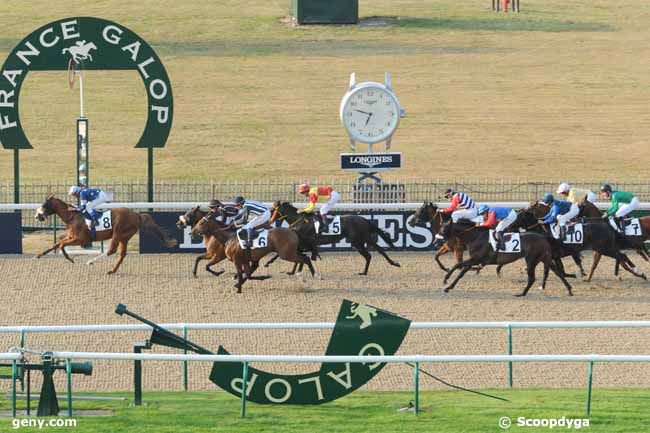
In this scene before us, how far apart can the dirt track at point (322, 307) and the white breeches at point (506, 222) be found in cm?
92

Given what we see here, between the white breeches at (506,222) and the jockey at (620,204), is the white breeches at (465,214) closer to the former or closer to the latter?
the white breeches at (506,222)

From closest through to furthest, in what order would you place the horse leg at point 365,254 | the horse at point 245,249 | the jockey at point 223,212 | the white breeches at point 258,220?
the horse at point 245,249 < the white breeches at point 258,220 < the jockey at point 223,212 < the horse leg at point 365,254

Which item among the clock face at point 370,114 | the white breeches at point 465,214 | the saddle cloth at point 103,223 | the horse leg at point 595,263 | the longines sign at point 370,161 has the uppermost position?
the clock face at point 370,114

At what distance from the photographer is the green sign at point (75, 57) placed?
2317cm

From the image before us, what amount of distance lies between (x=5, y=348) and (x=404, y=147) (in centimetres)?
1918

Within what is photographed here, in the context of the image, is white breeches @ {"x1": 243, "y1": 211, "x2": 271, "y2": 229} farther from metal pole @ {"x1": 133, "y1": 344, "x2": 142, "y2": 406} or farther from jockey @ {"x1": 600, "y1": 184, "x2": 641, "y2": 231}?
metal pole @ {"x1": 133, "y1": 344, "x2": 142, "y2": 406}

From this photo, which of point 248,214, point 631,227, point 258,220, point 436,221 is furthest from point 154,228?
point 631,227

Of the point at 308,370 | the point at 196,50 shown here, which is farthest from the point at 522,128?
the point at 308,370

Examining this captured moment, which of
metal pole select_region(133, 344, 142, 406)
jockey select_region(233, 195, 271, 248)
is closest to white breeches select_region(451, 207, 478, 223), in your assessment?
jockey select_region(233, 195, 271, 248)

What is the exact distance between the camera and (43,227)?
24.3 metres

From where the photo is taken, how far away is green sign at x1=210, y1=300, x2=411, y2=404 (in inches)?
508

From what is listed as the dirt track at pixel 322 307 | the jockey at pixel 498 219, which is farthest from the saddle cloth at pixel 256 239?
the jockey at pixel 498 219

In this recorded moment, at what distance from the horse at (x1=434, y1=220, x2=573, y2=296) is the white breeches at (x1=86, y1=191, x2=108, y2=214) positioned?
5.17 m

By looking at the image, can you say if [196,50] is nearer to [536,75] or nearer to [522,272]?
[536,75]
